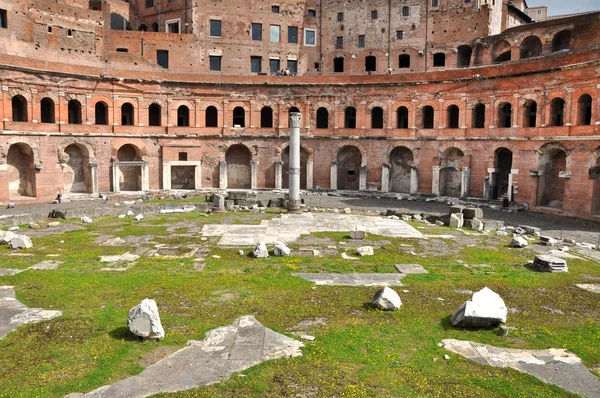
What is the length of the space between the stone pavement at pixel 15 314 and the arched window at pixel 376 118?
101 feet

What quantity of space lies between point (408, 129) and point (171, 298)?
27.0 metres

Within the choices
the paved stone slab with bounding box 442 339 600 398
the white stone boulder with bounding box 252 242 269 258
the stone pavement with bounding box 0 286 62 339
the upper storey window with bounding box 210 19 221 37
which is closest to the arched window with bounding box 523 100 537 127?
the white stone boulder with bounding box 252 242 269 258

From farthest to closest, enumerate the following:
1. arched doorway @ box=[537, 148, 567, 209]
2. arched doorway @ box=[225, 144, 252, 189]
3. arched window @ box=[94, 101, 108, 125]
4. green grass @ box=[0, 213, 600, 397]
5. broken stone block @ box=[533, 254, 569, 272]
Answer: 1. arched doorway @ box=[225, 144, 252, 189]
2. arched window @ box=[94, 101, 108, 125]
3. arched doorway @ box=[537, 148, 567, 209]
4. broken stone block @ box=[533, 254, 569, 272]
5. green grass @ box=[0, 213, 600, 397]

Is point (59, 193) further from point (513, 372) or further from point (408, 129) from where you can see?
point (513, 372)

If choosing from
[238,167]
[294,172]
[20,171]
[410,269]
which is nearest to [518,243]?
[410,269]

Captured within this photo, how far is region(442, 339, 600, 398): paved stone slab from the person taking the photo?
8516 mm

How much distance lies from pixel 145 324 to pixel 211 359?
1.62m

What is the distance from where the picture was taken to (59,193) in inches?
1227

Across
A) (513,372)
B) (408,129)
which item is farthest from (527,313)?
(408,129)

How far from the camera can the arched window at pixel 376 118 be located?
129 feet

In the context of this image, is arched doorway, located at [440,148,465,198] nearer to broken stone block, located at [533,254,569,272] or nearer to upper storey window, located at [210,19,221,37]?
broken stone block, located at [533,254,569,272]

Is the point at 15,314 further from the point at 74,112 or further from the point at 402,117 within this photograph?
the point at 402,117

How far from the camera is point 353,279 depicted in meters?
14.9

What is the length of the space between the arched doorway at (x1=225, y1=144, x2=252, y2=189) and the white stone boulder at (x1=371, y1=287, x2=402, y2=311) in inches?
1114
